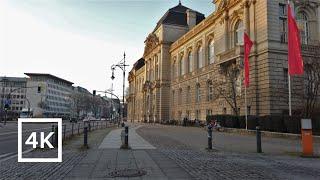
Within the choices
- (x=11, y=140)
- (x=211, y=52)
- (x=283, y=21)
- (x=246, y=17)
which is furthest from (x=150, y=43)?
(x=11, y=140)

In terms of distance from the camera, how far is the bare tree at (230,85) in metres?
44.4

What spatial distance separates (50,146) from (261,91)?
2823 cm

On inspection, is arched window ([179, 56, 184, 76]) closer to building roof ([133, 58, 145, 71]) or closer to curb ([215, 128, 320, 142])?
curb ([215, 128, 320, 142])

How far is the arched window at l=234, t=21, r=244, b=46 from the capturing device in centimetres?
4725

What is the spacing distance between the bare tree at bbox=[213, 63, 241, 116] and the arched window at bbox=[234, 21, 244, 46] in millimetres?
3304

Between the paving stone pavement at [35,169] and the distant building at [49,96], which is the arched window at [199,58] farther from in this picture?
the distant building at [49,96]

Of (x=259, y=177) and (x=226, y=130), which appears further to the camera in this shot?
(x=226, y=130)

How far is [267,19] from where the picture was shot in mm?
40344

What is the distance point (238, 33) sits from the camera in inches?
1896

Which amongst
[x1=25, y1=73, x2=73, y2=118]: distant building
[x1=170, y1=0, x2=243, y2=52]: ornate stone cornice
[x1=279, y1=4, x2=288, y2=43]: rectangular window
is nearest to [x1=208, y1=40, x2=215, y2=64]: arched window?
[x1=170, y1=0, x2=243, y2=52]: ornate stone cornice

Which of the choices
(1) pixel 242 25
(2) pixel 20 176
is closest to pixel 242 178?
(2) pixel 20 176

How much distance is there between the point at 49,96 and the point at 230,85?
120977 mm

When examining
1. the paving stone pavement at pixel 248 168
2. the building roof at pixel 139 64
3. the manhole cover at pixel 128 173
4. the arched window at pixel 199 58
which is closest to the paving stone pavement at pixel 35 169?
Result: the manhole cover at pixel 128 173

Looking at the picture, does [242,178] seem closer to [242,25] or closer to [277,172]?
[277,172]
